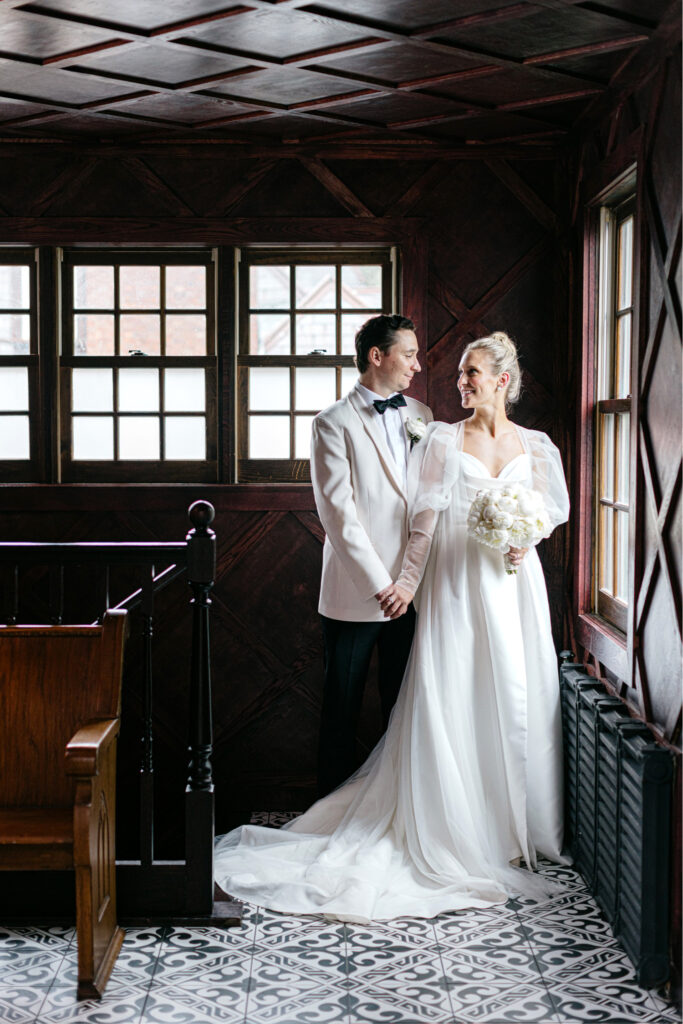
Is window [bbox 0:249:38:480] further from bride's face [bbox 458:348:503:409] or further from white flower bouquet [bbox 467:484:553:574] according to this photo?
white flower bouquet [bbox 467:484:553:574]

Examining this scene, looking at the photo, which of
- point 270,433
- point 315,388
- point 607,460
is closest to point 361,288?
point 315,388

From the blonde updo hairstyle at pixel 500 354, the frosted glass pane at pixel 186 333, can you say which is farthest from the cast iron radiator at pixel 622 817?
the frosted glass pane at pixel 186 333

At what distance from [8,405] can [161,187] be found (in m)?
1.32

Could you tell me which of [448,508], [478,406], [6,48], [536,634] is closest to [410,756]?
[536,634]

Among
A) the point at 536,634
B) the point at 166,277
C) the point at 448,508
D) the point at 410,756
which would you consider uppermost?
the point at 166,277

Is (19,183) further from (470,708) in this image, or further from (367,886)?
(367,886)

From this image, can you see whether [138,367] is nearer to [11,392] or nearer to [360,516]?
[11,392]

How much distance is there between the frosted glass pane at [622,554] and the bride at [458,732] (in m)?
0.24

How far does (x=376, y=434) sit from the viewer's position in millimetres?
4031

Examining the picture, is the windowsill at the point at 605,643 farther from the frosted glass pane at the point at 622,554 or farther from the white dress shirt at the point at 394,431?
the white dress shirt at the point at 394,431

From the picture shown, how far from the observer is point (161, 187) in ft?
15.4

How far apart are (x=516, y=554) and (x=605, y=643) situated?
1.64 ft

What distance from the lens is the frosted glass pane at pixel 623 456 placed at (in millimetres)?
3867

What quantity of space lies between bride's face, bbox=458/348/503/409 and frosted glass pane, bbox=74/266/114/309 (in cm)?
199
